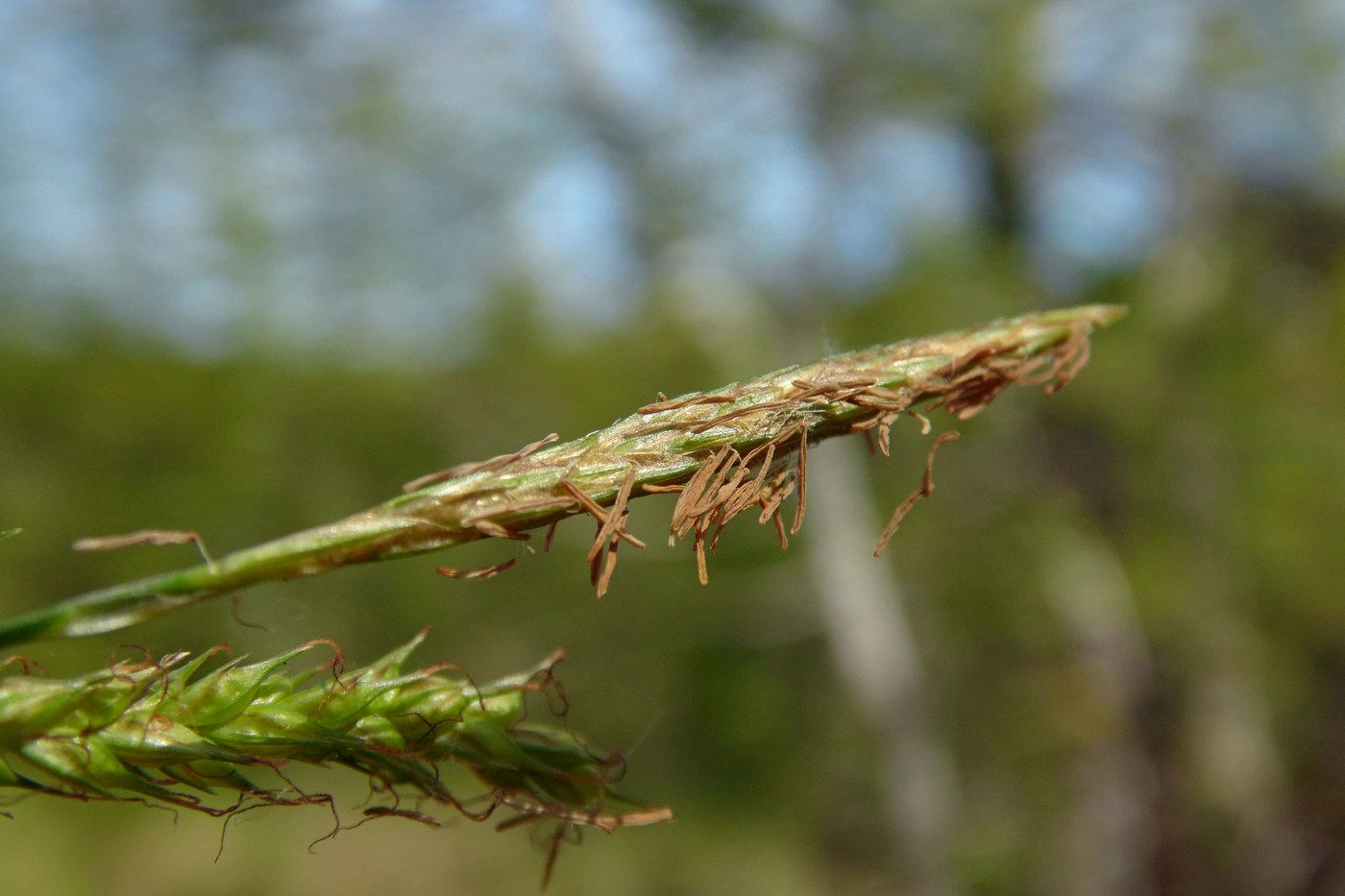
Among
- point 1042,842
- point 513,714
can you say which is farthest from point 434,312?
point 513,714

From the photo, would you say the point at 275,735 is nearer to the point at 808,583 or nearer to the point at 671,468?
the point at 671,468

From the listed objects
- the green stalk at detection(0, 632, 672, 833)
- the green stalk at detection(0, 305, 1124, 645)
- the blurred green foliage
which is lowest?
the blurred green foliage

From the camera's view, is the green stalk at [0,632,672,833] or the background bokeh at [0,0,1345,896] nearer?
the green stalk at [0,632,672,833]

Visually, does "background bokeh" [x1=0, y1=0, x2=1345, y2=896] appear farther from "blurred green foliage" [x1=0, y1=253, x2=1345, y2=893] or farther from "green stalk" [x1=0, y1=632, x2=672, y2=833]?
"green stalk" [x1=0, y1=632, x2=672, y2=833]

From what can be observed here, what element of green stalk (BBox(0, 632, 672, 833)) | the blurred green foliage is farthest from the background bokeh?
green stalk (BBox(0, 632, 672, 833))

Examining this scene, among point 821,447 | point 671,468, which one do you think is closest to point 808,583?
point 821,447

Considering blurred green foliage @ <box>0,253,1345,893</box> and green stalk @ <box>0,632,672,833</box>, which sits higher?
green stalk @ <box>0,632,672,833</box>
